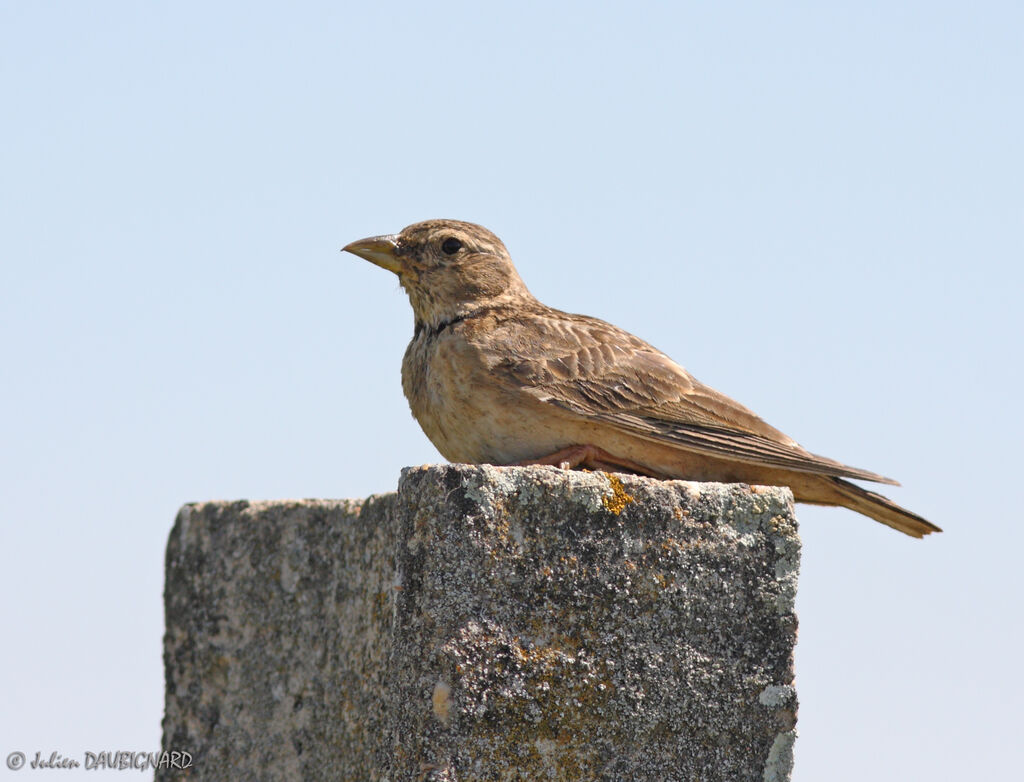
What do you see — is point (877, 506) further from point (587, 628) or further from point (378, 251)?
point (378, 251)

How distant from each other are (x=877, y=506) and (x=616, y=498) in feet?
5.27

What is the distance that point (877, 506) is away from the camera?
5098mm

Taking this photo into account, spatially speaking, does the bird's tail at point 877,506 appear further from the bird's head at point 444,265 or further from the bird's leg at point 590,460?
the bird's head at point 444,265

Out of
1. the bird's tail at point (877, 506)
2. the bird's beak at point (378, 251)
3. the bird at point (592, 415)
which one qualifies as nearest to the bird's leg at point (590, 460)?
the bird at point (592, 415)

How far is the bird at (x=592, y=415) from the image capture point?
5094 mm

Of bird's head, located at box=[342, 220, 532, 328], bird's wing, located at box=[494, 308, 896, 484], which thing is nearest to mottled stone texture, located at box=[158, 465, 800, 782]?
bird's wing, located at box=[494, 308, 896, 484]

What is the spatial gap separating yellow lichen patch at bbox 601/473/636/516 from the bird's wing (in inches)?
46.5

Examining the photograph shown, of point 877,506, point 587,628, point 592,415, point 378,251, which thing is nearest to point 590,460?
point 592,415

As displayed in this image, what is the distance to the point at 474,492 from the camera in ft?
12.4

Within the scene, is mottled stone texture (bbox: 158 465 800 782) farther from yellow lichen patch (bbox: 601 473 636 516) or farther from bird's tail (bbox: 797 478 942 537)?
bird's tail (bbox: 797 478 942 537)

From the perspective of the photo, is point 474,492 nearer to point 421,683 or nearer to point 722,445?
point 421,683

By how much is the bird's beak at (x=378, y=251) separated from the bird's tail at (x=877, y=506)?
7.19 ft

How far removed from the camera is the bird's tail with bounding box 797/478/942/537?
5.04m

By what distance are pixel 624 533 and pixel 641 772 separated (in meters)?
0.68
